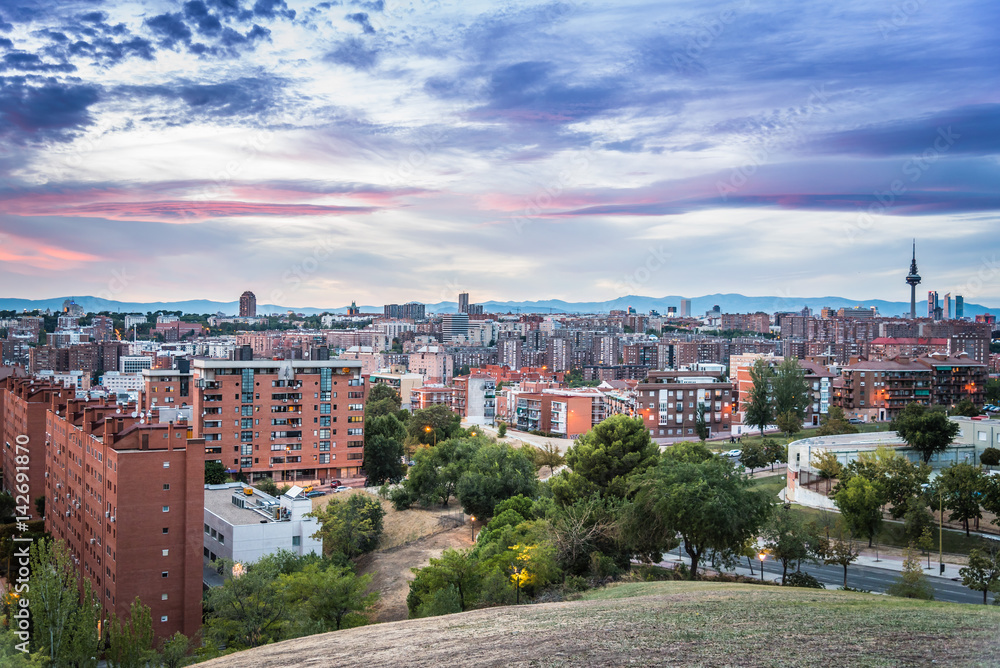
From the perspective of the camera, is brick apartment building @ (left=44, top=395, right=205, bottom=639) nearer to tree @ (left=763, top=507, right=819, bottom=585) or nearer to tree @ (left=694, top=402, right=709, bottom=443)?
tree @ (left=763, top=507, right=819, bottom=585)

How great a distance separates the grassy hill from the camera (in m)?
9.66

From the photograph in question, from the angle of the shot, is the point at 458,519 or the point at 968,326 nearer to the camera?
the point at 458,519

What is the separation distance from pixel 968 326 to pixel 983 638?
112 m

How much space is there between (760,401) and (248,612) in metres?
45.0

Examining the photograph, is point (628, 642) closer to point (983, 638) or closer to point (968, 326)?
point (983, 638)

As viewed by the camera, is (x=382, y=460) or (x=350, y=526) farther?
(x=382, y=460)

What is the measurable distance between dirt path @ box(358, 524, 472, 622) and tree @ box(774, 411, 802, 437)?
2700 cm

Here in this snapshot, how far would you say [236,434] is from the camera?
144 feet

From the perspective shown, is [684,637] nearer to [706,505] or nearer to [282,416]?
[706,505]

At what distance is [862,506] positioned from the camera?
1075 inches

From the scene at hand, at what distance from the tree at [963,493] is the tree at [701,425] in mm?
29610

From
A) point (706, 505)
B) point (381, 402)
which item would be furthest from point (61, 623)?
point (381, 402)

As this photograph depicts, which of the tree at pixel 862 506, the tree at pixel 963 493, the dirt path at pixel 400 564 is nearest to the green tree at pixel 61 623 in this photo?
the dirt path at pixel 400 564

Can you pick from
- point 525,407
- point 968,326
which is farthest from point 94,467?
point 968,326
